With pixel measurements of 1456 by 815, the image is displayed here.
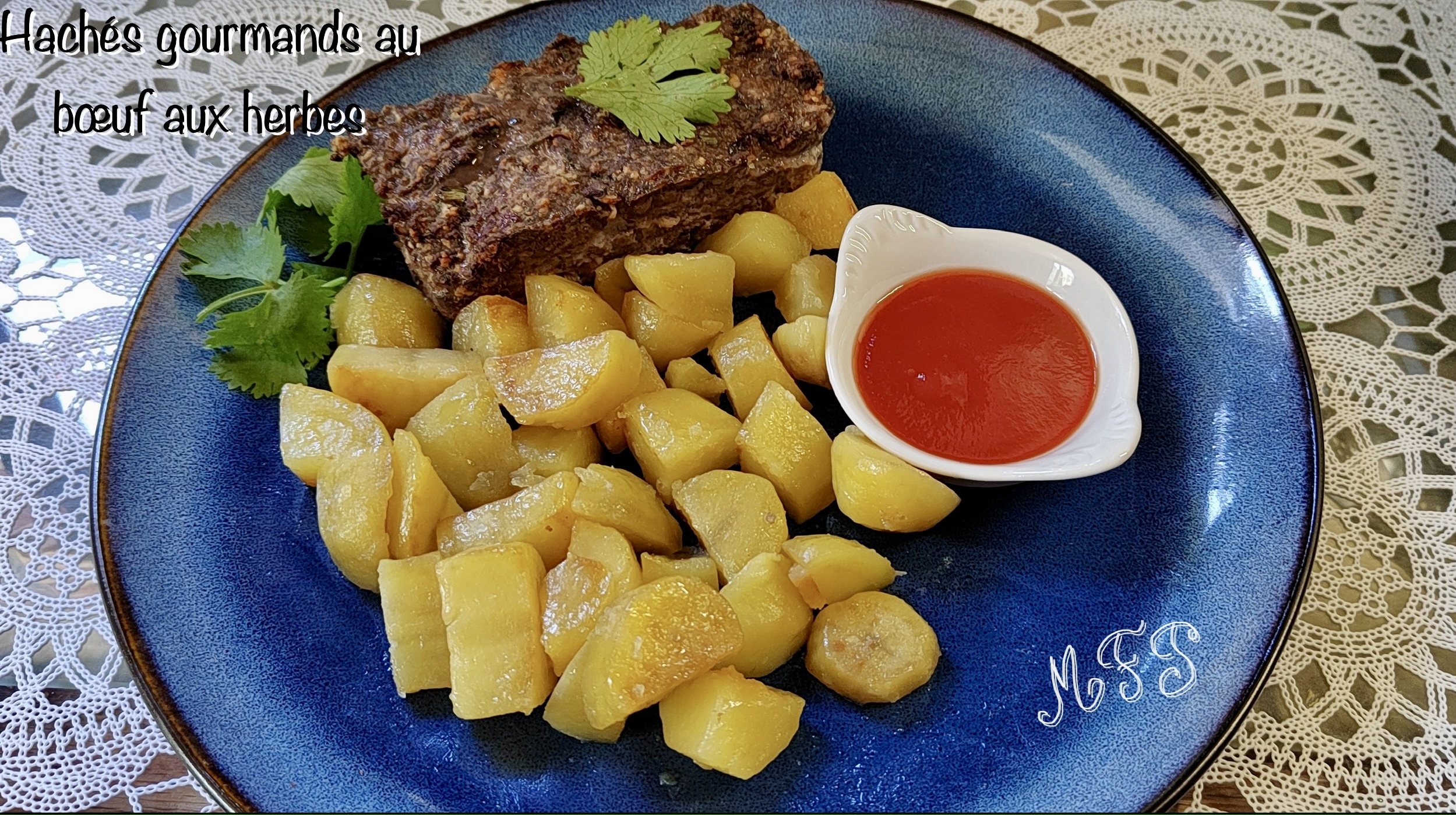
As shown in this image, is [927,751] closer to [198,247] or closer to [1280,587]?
[1280,587]

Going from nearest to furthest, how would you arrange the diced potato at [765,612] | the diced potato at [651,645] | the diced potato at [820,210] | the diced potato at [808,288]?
the diced potato at [651,645], the diced potato at [765,612], the diced potato at [808,288], the diced potato at [820,210]

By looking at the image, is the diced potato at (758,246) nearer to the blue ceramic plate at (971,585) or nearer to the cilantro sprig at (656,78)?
the cilantro sprig at (656,78)

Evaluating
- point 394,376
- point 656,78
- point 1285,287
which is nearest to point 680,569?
point 394,376

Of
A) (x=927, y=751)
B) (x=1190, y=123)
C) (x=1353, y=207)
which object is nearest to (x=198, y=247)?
(x=927, y=751)

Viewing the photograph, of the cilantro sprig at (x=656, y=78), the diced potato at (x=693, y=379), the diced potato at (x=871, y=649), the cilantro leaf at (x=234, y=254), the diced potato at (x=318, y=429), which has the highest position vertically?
the cilantro sprig at (x=656, y=78)

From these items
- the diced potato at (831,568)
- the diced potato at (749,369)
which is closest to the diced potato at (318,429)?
the diced potato at (749,369)

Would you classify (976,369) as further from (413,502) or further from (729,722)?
(413,502)
